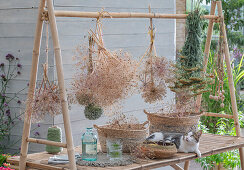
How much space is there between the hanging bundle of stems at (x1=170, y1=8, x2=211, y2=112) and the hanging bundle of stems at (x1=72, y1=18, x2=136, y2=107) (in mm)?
553

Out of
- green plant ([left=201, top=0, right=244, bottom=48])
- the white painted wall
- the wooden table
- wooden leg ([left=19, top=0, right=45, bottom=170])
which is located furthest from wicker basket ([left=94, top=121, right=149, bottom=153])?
green plant ([left=201, top=0, right=244, bottom=48])

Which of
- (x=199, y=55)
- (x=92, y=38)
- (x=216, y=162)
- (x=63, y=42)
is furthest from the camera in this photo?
(x=216, y=162)

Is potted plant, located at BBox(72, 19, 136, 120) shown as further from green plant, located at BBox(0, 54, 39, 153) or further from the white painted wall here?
green plant, located at BBox(0, 54, 39, 153)

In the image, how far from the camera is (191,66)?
2762 millimetres

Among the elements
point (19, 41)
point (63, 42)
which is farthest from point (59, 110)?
point (19, 41)

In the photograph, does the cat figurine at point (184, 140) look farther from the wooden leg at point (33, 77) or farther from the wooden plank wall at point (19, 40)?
the wooden plank wall at point (19, 40)

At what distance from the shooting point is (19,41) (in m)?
3.27

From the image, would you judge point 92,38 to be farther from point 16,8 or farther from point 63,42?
point 16,8

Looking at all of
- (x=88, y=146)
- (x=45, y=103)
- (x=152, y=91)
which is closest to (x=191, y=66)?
(x=152, y=91)

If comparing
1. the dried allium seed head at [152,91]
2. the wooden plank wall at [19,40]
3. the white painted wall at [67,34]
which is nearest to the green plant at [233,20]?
the white painted wall at [67,34]

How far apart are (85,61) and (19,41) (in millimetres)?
1147

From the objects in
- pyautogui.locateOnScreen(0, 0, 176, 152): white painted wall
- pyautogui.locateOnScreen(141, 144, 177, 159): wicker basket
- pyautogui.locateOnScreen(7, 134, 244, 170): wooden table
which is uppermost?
pyautogui.locateOnScreen(0, 0, 176, 152): white painted wall

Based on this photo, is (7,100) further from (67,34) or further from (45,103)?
(45,103)

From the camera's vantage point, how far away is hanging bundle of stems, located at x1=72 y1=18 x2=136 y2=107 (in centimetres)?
223
